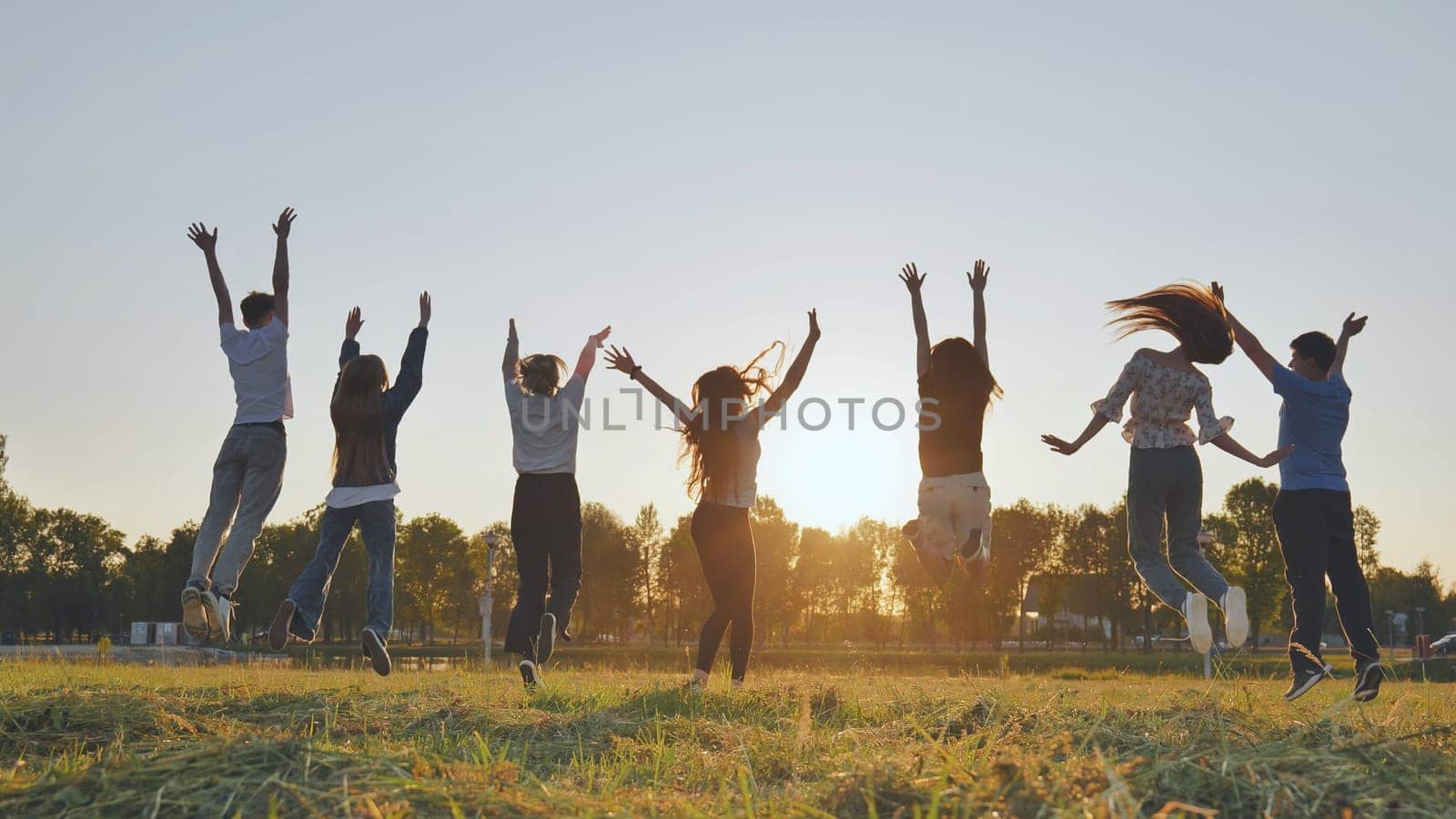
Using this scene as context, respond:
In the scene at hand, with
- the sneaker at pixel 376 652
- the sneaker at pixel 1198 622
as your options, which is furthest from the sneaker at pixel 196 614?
the sneaker at pixel 1198 622

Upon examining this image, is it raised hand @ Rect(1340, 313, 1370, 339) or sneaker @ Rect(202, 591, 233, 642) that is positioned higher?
raised hand @ Rect(1340, 313, 1370, 339)

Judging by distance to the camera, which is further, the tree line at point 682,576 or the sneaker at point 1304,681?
the tree line at point 682,576

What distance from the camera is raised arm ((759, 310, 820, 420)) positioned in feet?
28.4

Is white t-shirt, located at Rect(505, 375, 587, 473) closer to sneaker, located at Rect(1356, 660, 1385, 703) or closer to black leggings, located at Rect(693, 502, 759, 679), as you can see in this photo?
black leggings, located at Rect(693, 502, 759, 679)

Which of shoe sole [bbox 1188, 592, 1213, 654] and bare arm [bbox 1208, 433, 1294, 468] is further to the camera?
bare arm [bbox 1208, 433, 1294, 468]

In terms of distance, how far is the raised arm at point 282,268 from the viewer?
8391 mm

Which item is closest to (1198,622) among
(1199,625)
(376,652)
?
(1199,625)

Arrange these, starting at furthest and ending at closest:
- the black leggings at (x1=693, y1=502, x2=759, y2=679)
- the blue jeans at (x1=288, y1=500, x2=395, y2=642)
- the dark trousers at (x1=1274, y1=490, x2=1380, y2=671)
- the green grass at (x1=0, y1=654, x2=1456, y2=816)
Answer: the black leggings at (x1=693, y1=502, x2=759, y2=679) < the blue jeans at (x1=288, y1=500, x2=395, y2=642) < the dark trousers at (x1=1274, y1=490, x2=1380, y2=671) < the green grass at (x1=0, y1=654, x2=1456, y2=816)

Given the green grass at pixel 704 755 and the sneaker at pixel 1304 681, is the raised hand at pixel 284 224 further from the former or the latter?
the sneaker at pixel 1304 681

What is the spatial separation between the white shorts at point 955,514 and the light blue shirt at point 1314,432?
2.18 metres

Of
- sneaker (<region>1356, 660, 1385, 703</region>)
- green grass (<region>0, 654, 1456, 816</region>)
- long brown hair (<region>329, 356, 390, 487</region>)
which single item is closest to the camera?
green grass (<region>0, 654, 1456, 816</region>)

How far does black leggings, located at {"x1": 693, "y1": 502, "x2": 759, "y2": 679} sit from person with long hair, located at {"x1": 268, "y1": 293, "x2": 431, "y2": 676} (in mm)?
2451

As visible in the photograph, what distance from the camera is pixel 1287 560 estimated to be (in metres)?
7.61

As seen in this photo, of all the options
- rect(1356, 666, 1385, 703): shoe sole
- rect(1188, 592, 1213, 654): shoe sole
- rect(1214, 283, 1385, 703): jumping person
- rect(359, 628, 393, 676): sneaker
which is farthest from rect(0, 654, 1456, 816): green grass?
rect(1214, 283, 1385, 703): jumping person
